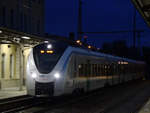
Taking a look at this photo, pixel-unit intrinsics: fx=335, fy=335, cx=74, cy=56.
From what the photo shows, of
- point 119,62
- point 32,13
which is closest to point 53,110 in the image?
point 119,62

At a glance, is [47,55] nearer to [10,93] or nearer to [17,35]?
[17,35]

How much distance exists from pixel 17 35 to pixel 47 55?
10.7 ft

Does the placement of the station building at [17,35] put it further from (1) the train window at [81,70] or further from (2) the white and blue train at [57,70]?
(1) the train window at [81,70]

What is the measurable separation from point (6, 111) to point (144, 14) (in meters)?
7.01

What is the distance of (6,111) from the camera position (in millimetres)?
14102

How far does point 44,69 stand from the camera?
16156 mm

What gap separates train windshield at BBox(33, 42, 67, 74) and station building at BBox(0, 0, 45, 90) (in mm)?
1899

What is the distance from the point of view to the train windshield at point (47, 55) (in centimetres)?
1619

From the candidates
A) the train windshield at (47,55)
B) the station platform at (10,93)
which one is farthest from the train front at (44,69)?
the station platform at (10,93)

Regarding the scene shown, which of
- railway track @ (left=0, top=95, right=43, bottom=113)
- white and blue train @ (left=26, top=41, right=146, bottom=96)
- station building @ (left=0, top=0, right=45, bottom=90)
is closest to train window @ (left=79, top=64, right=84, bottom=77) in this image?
white and blue train @ (left=26, top=41, right=146, bottom=96)

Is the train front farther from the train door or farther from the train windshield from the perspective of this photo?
the train door

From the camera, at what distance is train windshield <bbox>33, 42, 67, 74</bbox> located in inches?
637

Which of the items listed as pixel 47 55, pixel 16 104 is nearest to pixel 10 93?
pixel 16 104

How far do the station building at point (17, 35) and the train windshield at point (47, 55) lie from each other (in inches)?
74.8
